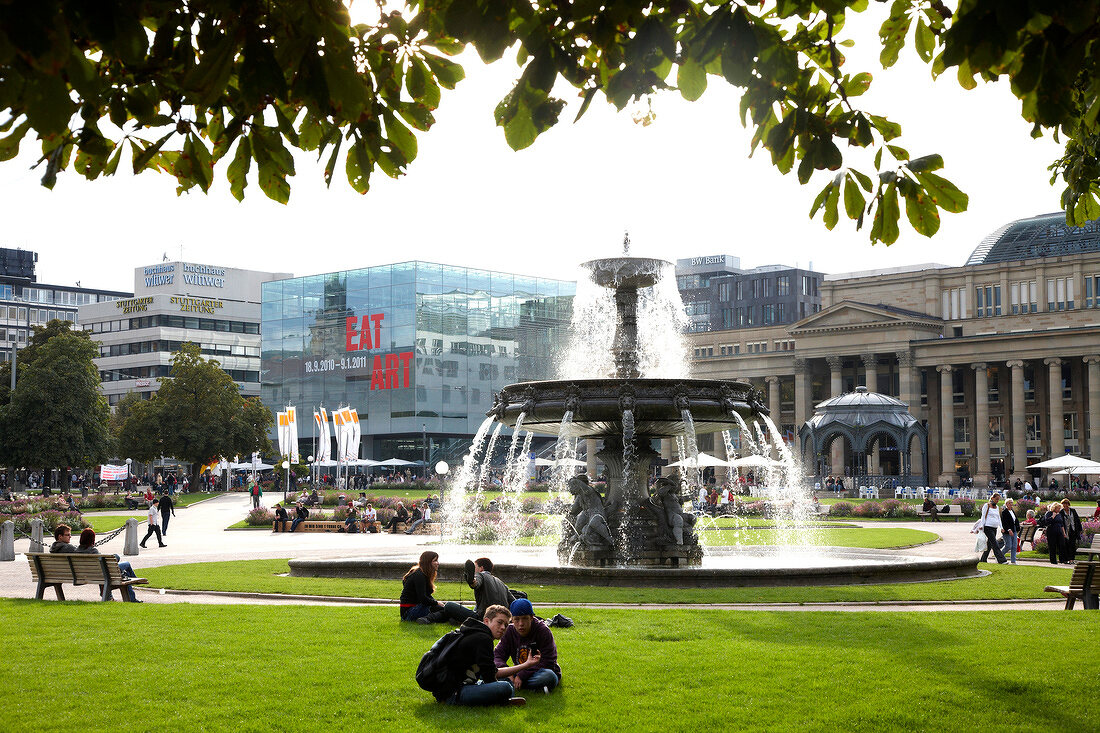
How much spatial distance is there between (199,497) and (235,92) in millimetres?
63841

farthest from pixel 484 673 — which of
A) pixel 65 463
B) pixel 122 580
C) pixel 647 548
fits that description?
pixel 65 463

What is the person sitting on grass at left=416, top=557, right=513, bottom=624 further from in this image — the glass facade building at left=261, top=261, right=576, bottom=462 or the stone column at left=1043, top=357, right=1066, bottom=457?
the glass facade building at left=261, top=261, right=576, bottom=462

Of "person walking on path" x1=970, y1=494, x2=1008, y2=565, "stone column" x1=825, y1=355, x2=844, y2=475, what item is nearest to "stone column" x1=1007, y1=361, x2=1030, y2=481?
"stone column" x1=825, y1=355, x2=844, y2=475

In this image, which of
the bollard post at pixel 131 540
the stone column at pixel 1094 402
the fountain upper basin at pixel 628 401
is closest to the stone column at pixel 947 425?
the stone column at pixel 1094 402

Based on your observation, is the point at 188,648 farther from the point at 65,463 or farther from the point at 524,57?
the point at 65,463

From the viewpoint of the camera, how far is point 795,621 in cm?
1255

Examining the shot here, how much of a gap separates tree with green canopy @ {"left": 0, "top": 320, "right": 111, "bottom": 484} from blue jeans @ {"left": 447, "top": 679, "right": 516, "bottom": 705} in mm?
58249

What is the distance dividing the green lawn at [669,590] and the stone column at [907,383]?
221 ft

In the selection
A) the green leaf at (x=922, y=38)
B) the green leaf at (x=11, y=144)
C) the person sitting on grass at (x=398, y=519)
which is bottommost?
the person sitting on grass at (x=398, y=519)

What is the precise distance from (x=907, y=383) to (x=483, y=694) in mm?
81807

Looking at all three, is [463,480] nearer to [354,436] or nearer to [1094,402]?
[354,436]

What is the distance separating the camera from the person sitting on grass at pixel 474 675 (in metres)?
8.22

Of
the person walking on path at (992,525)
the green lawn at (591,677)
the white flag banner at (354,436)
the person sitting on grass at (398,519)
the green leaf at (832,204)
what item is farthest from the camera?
the white flag banner at (354,436)

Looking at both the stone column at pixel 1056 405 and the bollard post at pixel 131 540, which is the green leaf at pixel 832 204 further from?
the stone column at pixel 1056 405
